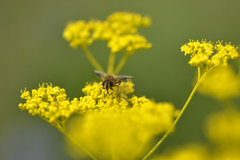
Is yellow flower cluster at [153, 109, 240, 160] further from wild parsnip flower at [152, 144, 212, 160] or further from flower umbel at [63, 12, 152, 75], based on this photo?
flower umbel at [63, 12, 152, 75]

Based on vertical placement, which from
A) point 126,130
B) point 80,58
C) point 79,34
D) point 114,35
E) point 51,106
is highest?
point 80,58

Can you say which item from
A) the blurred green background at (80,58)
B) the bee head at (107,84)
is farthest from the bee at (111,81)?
the blurred green background at (80,58)

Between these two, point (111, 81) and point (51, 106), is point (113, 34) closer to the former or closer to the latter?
point (111, 81)

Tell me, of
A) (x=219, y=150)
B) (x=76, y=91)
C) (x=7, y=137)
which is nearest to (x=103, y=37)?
(x=76, y=91)

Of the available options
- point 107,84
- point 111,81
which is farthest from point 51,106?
point 111,81

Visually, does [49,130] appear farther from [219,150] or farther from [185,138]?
[219,150]
